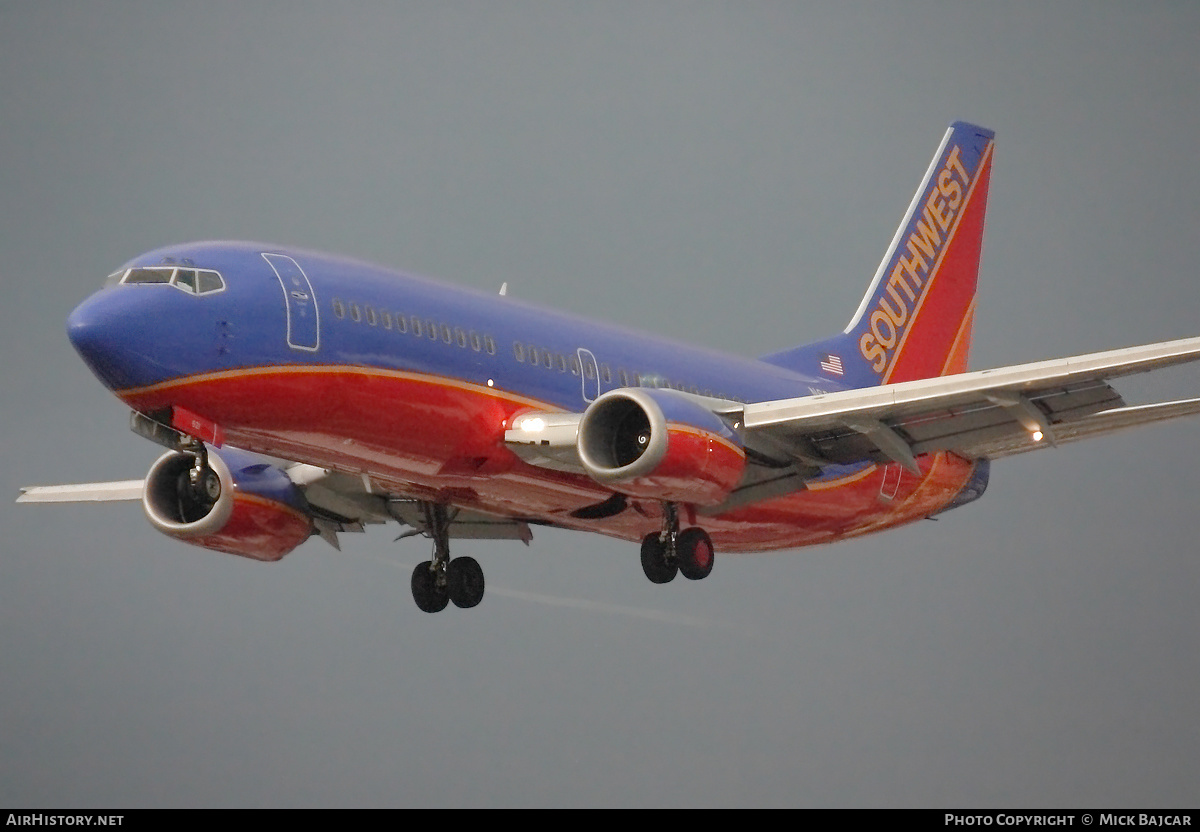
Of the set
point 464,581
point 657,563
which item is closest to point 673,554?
point 657,563

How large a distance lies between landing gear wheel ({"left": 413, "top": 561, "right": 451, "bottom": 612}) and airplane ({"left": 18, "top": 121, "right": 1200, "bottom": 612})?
51 mm

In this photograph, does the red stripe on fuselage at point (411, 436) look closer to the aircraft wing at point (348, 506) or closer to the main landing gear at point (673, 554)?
the main landing gear at point (673, 554)

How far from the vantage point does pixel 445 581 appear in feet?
114

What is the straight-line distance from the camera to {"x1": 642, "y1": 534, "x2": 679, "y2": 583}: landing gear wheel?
104 feet

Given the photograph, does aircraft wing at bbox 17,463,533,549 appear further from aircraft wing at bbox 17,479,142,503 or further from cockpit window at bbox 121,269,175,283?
cockpit window at bbox 121,269,175,283

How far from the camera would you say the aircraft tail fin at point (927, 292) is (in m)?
39.2

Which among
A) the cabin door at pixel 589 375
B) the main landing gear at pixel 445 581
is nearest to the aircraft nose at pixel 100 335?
the cabin door at pixel 589 375

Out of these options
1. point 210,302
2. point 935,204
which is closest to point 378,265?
point 210,302

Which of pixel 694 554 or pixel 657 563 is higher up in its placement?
pixel 694 554

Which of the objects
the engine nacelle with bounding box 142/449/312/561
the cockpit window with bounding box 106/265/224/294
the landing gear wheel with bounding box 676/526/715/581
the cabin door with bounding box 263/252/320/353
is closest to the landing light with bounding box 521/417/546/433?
the landing gear wheel with bounding box 676/526/715/581

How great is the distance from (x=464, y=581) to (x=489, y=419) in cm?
631

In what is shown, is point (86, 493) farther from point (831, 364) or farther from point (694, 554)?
point (831, 364)

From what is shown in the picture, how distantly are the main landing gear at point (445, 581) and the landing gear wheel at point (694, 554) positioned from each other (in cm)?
501

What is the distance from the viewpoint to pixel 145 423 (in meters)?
27.2
